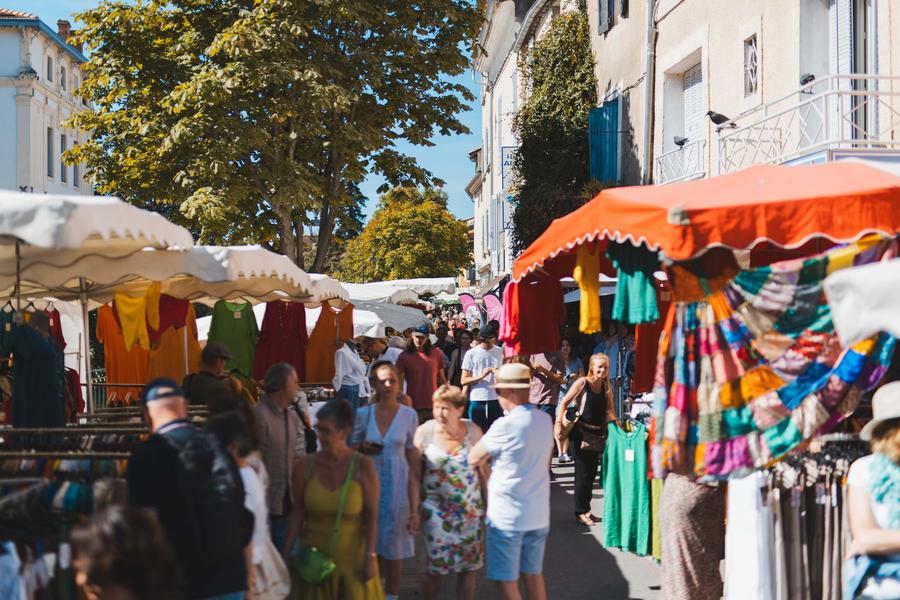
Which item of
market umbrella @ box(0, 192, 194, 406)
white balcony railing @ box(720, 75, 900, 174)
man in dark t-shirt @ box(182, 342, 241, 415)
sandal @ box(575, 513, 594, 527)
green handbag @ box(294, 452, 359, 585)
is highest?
white balcony railing @ box(720, 75, 900, 174)

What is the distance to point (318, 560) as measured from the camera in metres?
5.89

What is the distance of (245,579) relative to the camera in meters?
4.75

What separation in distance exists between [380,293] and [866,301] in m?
24.7

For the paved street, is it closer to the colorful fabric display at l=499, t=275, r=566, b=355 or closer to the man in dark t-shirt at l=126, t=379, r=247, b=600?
the colorful fabric display at l=499, t=275, r=566, b=355

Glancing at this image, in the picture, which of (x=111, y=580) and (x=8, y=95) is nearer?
(x=111, y=580)

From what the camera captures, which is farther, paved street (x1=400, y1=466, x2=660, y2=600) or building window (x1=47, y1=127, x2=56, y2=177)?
building window (x1=47, y1=127, x2=56, y2=177)

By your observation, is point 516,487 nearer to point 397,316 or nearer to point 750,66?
point 750,66

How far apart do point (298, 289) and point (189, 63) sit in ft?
37.7

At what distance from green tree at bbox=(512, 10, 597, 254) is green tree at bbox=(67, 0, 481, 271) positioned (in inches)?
102

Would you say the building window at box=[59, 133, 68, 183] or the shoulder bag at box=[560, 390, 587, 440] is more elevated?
the building window at box=[59, 133, 68, 183]

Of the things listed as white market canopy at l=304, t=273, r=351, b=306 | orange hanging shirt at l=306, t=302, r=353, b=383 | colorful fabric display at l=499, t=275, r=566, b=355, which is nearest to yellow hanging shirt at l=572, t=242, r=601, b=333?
colorful fabric display at l=499, t=275, r=566, b=355

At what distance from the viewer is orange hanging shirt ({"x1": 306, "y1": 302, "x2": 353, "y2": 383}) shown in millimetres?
15203

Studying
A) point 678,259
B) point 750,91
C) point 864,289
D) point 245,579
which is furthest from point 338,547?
point 750,91

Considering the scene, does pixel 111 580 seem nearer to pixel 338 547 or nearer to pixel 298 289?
pixel 338 547
